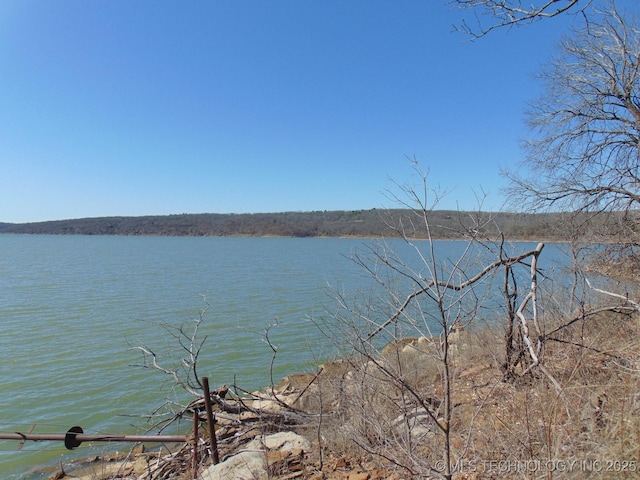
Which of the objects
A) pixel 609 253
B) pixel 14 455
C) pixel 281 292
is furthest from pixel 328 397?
pixel 281 292

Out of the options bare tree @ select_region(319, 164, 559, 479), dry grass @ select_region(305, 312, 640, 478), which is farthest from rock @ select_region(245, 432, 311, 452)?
bare tree @ select_region(319, 164, 559, 479)

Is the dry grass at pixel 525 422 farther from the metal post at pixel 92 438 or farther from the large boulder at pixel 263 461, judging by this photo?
the metal post at pixel 92 438

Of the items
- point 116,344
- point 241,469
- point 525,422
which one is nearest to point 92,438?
point 241,469

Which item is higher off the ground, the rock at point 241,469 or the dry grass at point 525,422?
the dry grass at point 525,422

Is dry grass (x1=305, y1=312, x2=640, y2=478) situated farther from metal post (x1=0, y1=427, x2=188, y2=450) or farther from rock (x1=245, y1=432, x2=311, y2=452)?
metal post (x1=0, y1=427, x2=188, y2=450)

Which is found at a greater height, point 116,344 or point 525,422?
point 525,422

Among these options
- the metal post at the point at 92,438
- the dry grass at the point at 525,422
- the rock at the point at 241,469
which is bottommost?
the metal post at the point at 92,438

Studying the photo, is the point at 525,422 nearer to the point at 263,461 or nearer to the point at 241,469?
the point at 263,461

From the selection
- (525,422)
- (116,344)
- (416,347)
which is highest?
(416,347)

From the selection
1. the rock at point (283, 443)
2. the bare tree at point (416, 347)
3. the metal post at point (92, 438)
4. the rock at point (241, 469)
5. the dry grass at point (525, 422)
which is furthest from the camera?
the metal post at point (92, 438)

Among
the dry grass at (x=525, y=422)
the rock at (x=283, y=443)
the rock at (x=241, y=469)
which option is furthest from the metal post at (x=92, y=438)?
the dry grass at (x=525, y=422)

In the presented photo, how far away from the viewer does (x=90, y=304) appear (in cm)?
1816

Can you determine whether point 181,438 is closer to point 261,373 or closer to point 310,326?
point 261,373

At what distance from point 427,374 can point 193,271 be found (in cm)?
2748
